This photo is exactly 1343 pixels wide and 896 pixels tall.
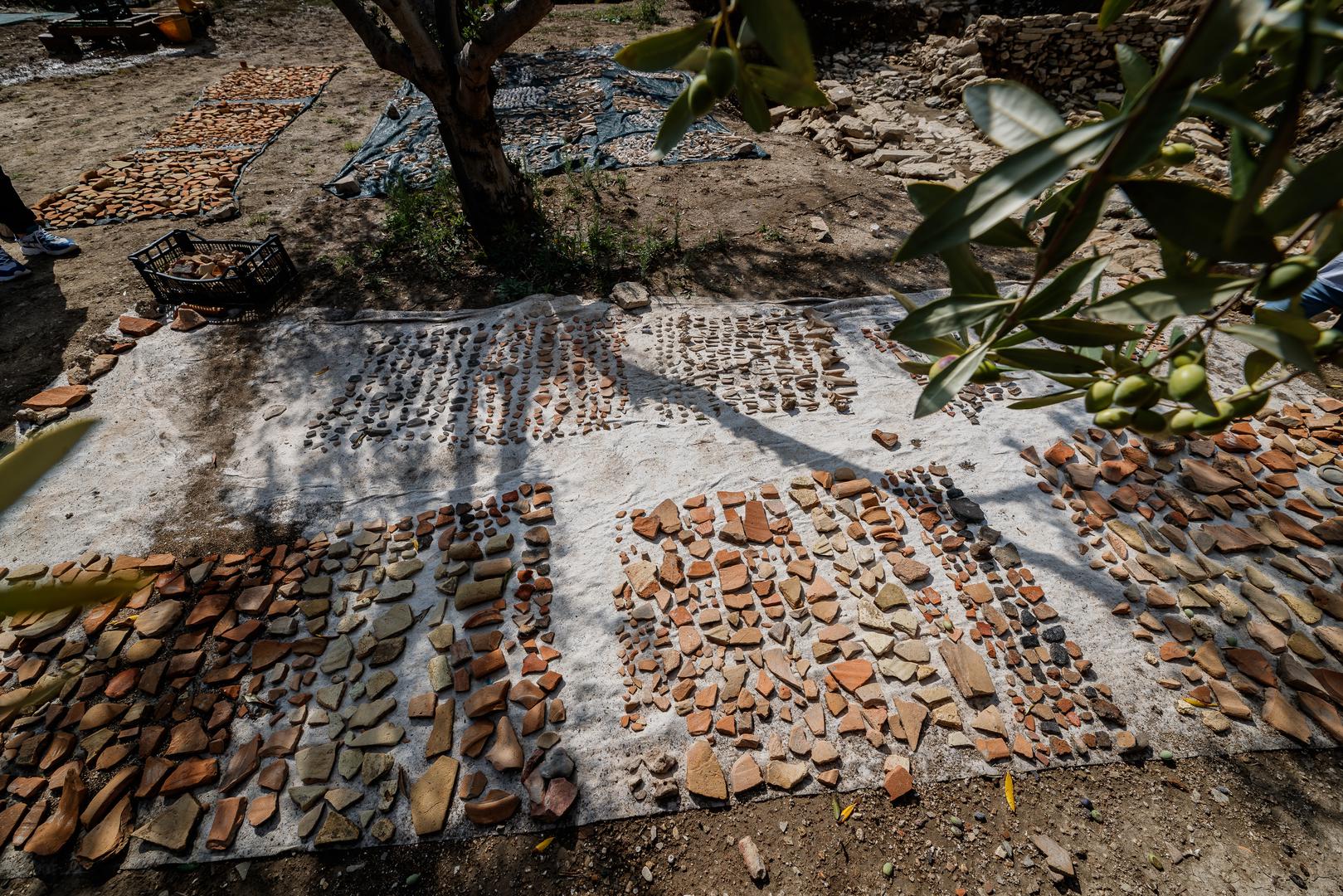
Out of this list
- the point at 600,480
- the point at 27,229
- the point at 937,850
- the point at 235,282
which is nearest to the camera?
the point at 937,850

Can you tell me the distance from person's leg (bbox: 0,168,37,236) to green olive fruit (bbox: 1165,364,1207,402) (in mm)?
6037

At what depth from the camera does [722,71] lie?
24.6 inches

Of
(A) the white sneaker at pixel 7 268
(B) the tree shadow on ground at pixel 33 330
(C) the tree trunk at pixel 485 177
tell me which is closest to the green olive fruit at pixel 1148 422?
(C) the tree trunk at pixel 485 177

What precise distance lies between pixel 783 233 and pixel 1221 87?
3.55 metres

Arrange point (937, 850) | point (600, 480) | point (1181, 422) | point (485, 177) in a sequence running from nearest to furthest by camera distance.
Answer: point (1181, 422)
point (937, 850)
point (600, 480)
point (485, 177)

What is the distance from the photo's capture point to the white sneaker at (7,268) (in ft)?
12.3

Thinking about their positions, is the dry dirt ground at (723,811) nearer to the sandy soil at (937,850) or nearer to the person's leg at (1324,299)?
the sandy soil at (937,850)

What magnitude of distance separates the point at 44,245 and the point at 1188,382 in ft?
20.2

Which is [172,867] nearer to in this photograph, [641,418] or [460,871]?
[460,871]

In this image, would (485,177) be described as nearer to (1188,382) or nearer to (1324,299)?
(1188,382)

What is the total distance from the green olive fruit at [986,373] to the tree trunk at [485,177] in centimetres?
360

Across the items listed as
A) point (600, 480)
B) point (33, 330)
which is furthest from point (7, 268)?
point (600, 480)

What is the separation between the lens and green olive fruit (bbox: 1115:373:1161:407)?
0.69m

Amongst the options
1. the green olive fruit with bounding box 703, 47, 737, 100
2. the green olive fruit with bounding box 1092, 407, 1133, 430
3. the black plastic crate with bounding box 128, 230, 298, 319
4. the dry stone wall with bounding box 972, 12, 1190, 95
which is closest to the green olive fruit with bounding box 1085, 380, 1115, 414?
the green olive fruit with bounding box 1092, 407, 1133, 430
